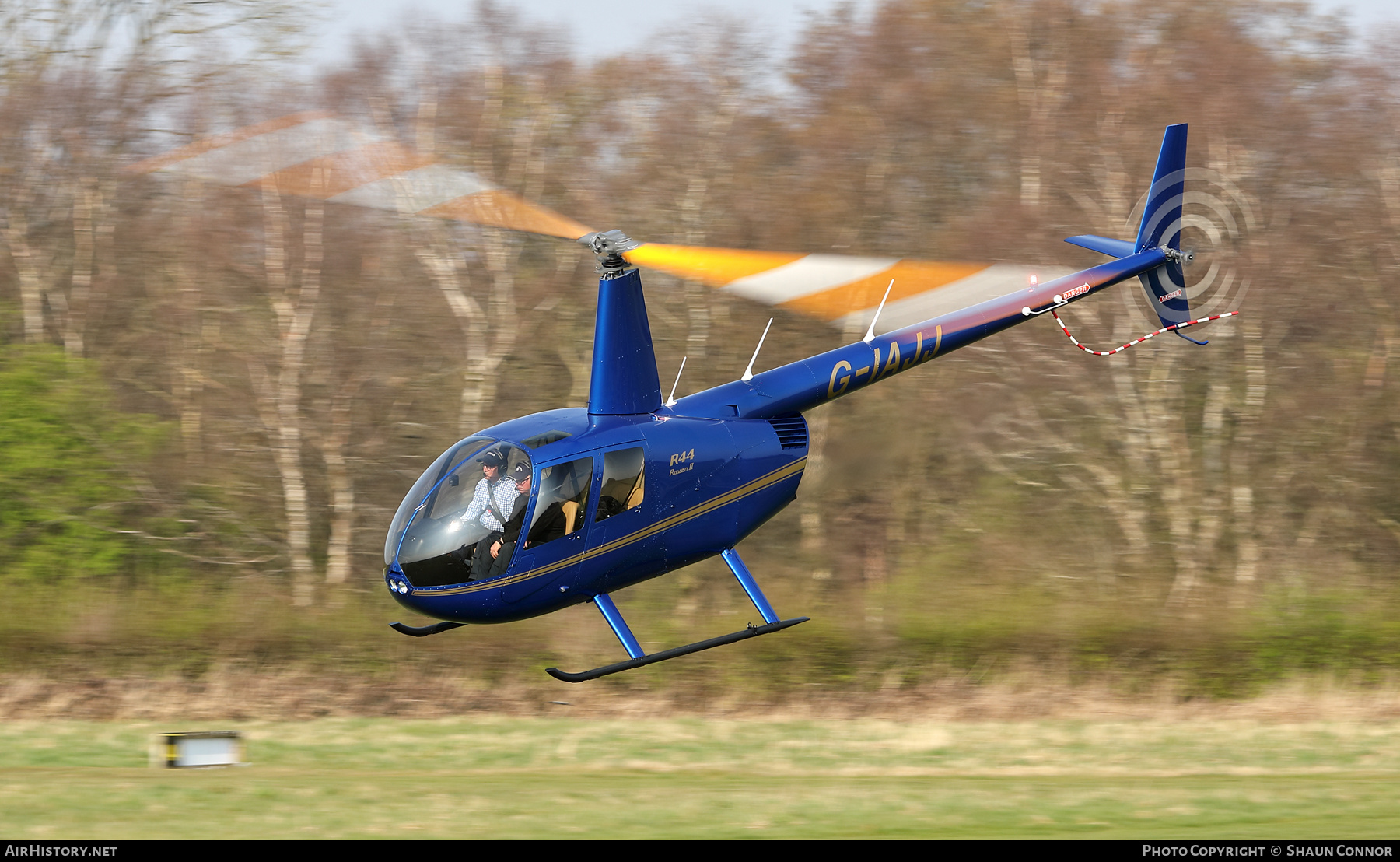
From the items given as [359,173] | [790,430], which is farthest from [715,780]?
[359,173]

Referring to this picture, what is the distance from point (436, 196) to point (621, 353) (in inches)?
66.1

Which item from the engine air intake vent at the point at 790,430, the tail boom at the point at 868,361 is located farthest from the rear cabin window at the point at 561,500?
the engine air intake vent at the point at 790,430

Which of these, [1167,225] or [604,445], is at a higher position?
[1167,225]

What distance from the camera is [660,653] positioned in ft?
30.8

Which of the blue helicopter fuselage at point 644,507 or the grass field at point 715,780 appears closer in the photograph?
the blue helicopter fuselage at point 644,507

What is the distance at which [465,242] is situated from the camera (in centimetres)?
2141

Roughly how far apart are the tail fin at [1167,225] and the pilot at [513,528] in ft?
25.7

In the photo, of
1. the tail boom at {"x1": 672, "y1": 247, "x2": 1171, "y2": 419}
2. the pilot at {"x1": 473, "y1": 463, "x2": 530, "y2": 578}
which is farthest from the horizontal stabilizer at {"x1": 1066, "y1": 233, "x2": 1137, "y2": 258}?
the pilot at {"x1": 473, "y1": 463, "x2": 530, "y2": 578}

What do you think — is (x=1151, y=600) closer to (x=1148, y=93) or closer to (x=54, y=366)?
(x=1148, y=93)

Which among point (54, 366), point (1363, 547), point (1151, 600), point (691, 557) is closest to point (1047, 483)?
point (1151, 600)

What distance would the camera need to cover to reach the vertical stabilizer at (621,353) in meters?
9.45

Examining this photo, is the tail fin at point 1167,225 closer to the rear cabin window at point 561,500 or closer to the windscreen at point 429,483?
the rear cabin window at point 561,500

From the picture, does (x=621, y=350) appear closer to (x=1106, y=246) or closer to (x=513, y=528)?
(x=513, y=528)

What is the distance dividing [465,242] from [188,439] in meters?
5.52
